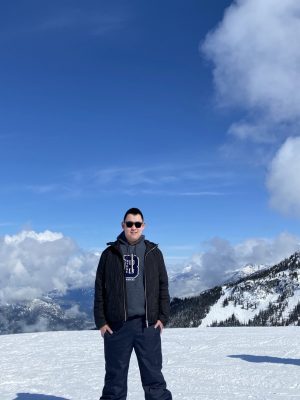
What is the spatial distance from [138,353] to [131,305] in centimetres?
84

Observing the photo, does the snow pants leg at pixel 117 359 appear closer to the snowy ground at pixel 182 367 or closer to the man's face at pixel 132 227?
the man's face at pixel 132 227

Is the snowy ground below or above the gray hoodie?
below

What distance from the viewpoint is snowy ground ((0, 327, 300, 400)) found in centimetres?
891

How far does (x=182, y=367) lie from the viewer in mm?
11484

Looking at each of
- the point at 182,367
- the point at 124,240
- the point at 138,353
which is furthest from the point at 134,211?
the point at 182,367

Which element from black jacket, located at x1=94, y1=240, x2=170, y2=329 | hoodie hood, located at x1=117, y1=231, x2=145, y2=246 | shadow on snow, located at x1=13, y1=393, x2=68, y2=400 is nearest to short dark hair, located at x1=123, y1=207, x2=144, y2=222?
hoodie hood, located at x1=117, y1=231, x2=145, y2=246

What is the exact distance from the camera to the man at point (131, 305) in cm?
656

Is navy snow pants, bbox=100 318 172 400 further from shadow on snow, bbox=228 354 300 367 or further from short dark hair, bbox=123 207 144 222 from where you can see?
shadow on snow, bbox=228 354 300 367

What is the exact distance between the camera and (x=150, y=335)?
665 cm

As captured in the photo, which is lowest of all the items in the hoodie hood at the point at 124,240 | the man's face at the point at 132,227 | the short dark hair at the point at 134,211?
the hoodie hood at the point at 124,240

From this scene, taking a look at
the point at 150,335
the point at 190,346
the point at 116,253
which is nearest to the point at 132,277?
the point at 116,253

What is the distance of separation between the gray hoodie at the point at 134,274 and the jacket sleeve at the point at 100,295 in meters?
0.37

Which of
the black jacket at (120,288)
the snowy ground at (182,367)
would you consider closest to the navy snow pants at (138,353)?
the black jacket at (120,288)

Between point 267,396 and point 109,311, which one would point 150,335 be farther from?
point 267,396
